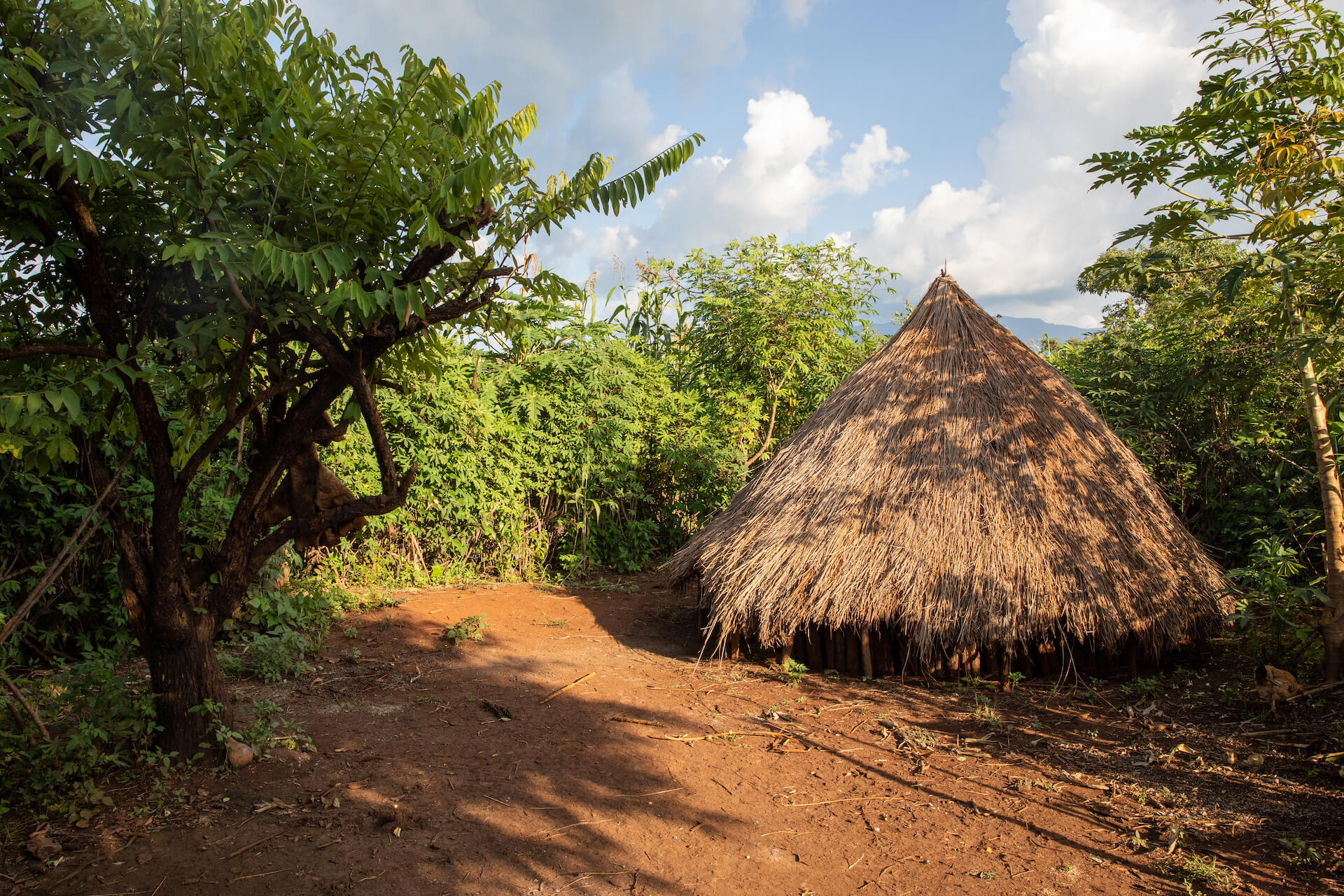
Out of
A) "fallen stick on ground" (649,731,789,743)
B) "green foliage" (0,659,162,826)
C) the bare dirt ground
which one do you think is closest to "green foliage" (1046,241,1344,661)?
the bare dirt ground

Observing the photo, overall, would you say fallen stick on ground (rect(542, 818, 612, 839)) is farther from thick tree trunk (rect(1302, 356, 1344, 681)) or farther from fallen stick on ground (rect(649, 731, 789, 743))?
thick tree trunk (rect(1302, 356, 1344, 681))

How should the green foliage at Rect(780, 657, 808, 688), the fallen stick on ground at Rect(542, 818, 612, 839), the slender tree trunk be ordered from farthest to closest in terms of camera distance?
the green foliage at Rect(780, 657, 808, 688)
the slender tree trunk
the fallen stick on ground at Rect(542, 818, 612, 839)

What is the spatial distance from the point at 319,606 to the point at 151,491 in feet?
5.04

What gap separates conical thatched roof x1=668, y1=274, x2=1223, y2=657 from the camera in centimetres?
507

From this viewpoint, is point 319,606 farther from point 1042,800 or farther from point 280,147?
point 1042,800

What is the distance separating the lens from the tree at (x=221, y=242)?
2.62 m

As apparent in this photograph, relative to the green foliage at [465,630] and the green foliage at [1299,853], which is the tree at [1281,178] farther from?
the green foliage at [465,630]

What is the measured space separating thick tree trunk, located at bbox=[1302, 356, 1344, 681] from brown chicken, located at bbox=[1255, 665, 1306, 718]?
0.30 metres

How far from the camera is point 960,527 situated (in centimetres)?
538

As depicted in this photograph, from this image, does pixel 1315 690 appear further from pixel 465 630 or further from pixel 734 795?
pixel 465 630

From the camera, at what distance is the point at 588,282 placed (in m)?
11.3

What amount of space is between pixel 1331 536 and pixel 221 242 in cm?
606

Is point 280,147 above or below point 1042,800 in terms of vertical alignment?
above

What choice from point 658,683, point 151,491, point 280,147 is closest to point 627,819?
point 658,683
